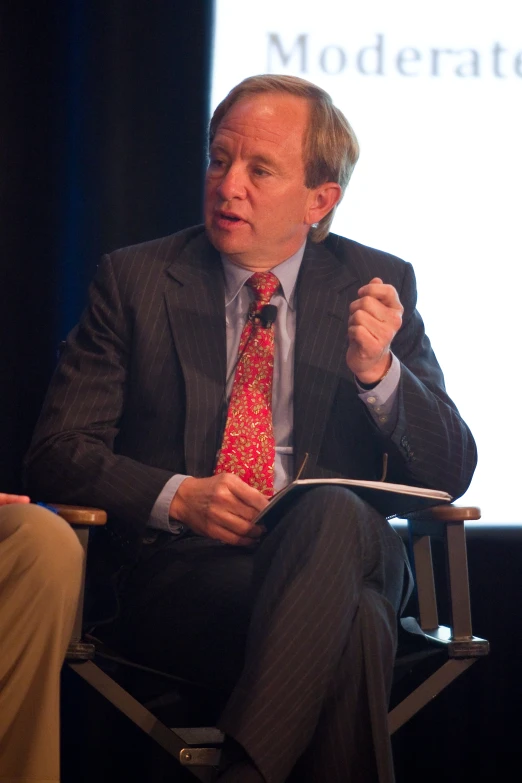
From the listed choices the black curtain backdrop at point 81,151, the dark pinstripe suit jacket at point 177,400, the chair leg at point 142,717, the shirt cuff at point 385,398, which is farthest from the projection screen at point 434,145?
the chair leg at point 142,717

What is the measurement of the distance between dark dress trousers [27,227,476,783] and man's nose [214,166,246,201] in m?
0.18

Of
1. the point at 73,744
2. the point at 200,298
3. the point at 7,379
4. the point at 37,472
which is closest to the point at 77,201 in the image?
the point at 7,379

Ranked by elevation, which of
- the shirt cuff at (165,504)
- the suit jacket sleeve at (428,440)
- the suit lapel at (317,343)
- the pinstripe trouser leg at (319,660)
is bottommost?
Answer: the pinstripe trouser leg at (319,660)

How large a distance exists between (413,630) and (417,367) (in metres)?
0.60

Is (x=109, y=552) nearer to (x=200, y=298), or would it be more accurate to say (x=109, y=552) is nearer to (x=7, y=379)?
(x=200, y=298)

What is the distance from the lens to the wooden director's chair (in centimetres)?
186

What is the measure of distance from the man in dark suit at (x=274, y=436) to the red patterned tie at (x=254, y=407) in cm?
2

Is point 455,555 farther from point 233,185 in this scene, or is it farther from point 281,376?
point 233,185

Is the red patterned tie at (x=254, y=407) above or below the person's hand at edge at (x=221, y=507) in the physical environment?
above

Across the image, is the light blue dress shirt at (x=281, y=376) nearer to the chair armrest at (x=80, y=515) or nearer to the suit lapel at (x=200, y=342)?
the suit lapel at (x=200, y=342)

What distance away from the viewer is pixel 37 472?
2.12 meters

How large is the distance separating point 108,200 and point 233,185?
0.72m

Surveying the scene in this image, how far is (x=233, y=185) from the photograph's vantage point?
90.0 inches

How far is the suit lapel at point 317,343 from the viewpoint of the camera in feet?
7.34
